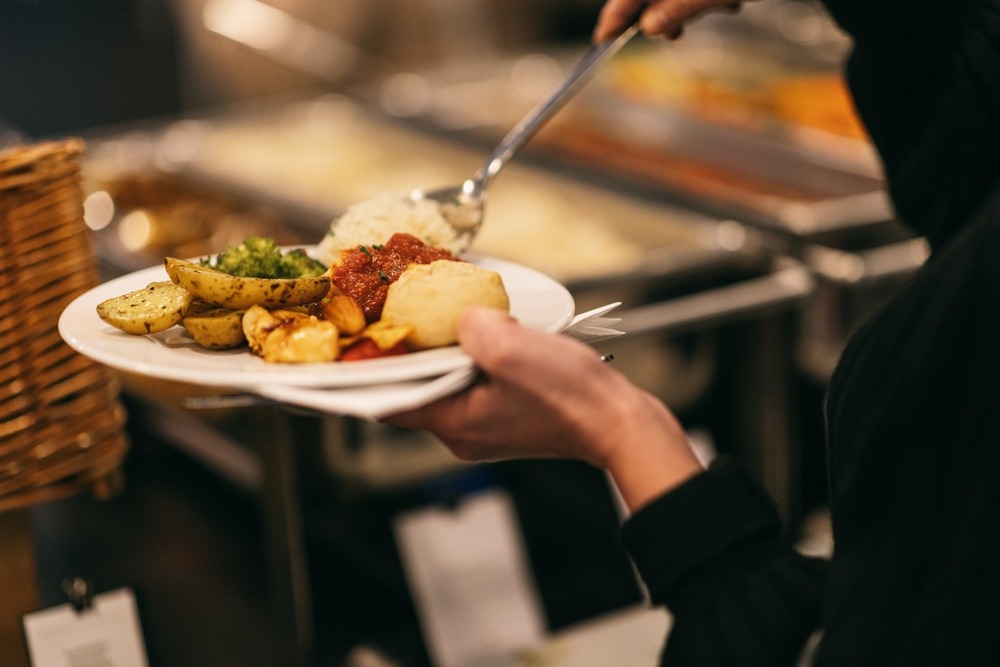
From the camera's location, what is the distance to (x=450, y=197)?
1.34 meters

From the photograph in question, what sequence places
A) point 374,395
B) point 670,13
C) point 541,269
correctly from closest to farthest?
point 374,395 < point 670,13 < point 541,269

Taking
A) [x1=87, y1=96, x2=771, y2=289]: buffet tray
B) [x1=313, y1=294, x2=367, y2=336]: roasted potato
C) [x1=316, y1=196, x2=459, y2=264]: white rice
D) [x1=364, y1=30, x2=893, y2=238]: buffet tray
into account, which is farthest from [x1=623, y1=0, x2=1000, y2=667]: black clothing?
[x1=364, y1=30, x2=893, y2=238]: buffet tray

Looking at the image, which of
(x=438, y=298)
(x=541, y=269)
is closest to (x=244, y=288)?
(x=438, y=298)

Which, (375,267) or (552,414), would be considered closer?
(552,414)

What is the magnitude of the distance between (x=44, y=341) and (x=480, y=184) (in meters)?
0.53

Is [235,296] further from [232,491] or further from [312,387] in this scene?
[232,491]

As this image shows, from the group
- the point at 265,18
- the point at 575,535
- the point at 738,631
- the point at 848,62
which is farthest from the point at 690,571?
the point at 265,18

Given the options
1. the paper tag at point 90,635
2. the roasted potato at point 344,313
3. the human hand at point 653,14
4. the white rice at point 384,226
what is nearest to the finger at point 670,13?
the human hand at point 653,14

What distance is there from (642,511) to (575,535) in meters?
1.45

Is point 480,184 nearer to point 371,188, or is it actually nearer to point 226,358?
point 226,358

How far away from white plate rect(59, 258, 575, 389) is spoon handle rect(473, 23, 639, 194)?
333 mm

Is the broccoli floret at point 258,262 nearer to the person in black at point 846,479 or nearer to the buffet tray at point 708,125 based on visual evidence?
the person in black at point 846,479

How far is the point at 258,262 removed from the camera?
3.35ft

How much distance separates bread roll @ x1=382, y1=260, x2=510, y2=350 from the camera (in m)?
0.94
